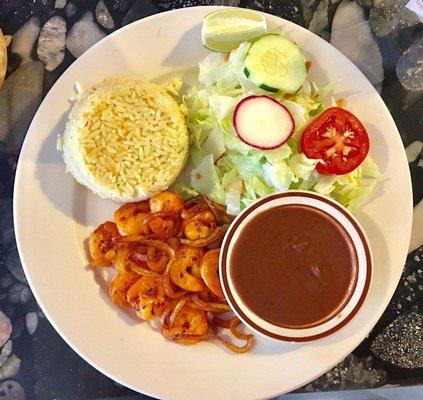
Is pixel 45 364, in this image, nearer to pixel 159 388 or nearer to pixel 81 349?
pixel 81 349

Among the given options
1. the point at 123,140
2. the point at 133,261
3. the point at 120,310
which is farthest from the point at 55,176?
the point at 120,310

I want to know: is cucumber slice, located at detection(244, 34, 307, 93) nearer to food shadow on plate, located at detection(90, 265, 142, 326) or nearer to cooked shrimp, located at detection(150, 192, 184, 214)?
cooked shrimp, located at detection(150, 192, 184, 214)

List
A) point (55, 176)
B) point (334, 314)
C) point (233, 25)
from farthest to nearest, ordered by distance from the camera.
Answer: point (55, 176)
point (233, 25)
point (334, 314)

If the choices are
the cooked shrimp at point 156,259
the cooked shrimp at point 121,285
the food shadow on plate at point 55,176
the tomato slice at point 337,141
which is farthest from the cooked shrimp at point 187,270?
the tomato slice at point 337,141

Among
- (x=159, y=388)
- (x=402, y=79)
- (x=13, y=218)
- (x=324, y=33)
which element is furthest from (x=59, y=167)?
(x=402, y=79)

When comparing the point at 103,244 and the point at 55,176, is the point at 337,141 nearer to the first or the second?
the point at 103,244

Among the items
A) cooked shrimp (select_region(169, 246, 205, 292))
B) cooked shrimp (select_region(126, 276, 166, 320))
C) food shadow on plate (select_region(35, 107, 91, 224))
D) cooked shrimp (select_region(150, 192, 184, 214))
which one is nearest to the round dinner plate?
food shadow on plate (select_region(35, 107, 91, 224))
